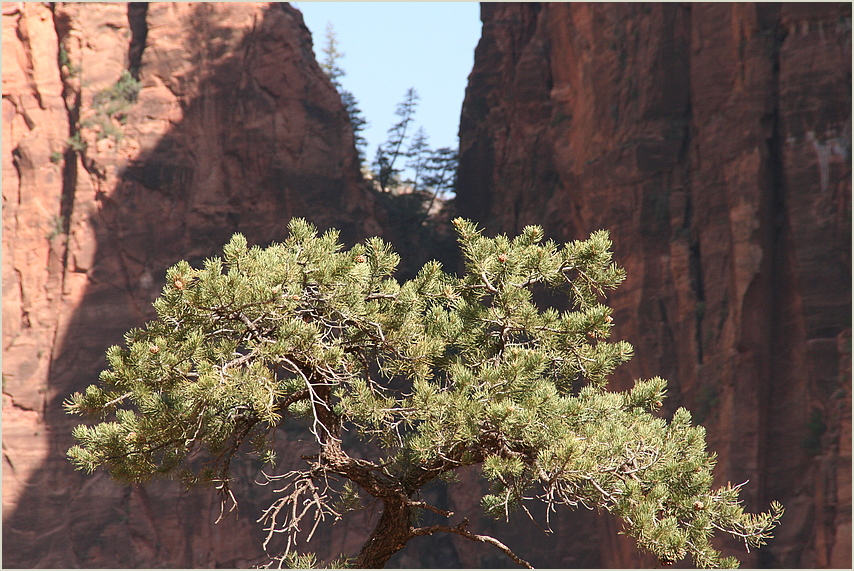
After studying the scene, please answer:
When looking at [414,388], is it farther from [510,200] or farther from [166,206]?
[166,206]

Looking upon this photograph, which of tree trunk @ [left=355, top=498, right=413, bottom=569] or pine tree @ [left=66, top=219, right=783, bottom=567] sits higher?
pine tree @ [left=66, top=219, right=783, bottom=567]

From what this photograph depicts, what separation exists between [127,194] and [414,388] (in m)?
22.0

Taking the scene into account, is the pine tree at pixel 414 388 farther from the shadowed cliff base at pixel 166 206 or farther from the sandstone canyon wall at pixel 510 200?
the shadowed cliff base at pixel 166 206

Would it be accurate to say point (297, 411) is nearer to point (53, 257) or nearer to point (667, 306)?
point (667, 306)

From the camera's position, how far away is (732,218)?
19062 millimetres

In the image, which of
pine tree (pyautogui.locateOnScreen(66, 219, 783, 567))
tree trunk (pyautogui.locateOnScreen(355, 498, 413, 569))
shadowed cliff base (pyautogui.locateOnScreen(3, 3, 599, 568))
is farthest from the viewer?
shadowed cliff base (pyautogui.locateOnScreen(3, 3, 599, 568))

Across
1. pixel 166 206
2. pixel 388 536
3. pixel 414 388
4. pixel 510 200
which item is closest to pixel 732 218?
pixel 510 200

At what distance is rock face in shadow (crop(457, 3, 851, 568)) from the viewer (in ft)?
57.0

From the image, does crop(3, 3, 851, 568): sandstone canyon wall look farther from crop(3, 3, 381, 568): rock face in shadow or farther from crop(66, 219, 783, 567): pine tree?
crop(66, 219, 783, 567): pine tree

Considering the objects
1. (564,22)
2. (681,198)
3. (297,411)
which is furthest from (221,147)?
(297,411)

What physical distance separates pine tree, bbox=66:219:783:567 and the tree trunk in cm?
1

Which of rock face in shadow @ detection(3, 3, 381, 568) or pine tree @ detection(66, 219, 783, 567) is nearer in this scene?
pine tree @ detection(66, 219, 783, 567)

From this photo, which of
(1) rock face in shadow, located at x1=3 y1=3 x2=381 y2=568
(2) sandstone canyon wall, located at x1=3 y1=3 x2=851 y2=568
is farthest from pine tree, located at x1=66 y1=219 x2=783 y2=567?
(1) rock face in shadow, located at x1=3 y1=3 x2=381 y2=568

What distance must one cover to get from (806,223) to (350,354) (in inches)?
593
